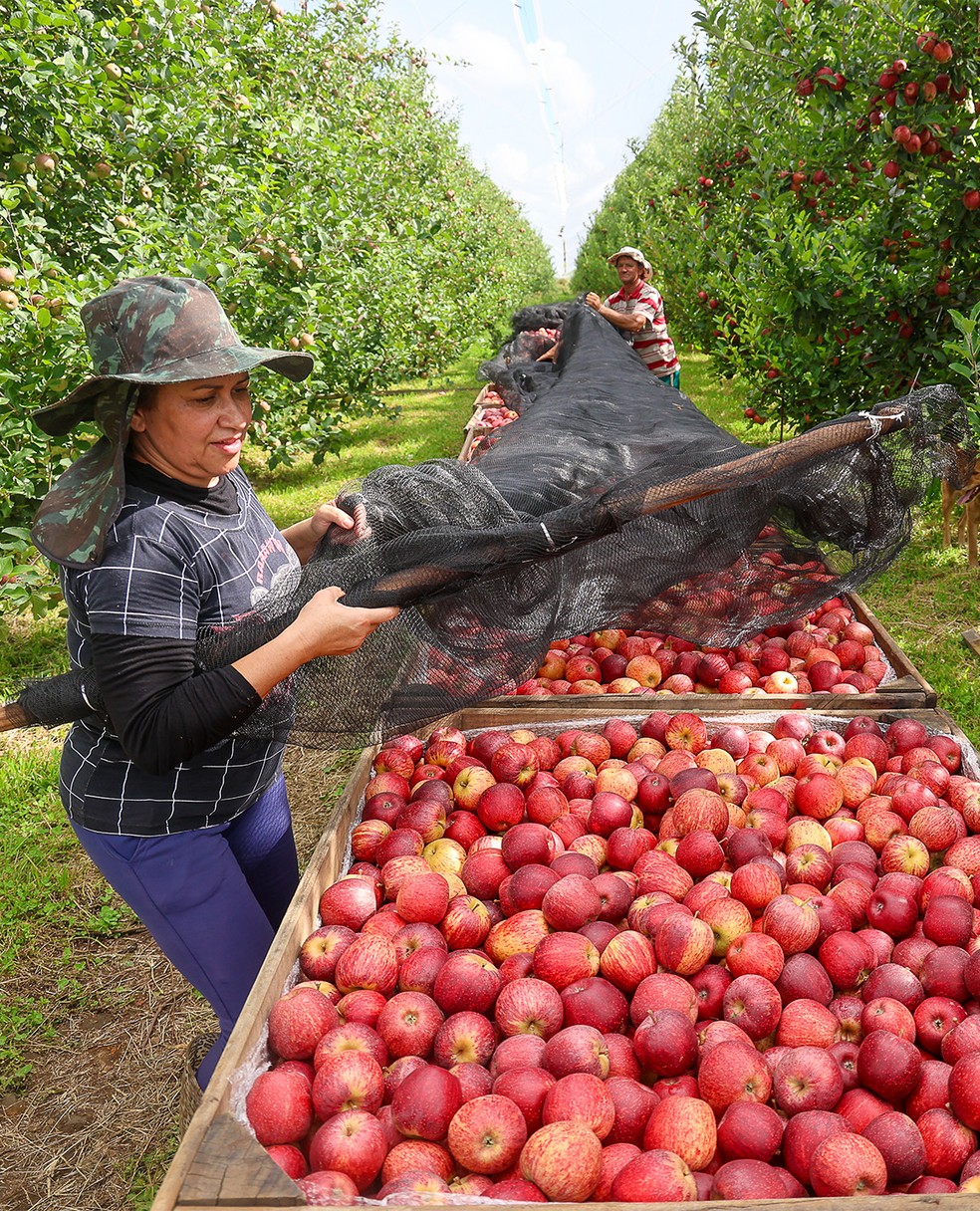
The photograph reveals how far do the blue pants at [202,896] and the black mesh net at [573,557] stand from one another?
301 mm

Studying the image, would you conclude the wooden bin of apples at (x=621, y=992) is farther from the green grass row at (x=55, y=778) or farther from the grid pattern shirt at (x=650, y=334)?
the grid pattern shirt at (x=650, y=334)

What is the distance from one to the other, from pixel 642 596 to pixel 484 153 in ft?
132

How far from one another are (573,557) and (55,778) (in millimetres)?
3178

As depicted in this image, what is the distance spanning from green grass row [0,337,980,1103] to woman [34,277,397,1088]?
133cm

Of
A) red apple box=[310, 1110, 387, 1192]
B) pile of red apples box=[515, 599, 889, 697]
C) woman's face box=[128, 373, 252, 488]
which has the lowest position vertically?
pile of red apples box=[515, 599, 889, 697]

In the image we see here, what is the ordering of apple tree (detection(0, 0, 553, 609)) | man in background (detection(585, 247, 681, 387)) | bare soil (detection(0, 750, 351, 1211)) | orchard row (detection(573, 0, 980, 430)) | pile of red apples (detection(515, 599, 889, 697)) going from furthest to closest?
man in background (detection(585, 247, 681, 387)), orchard row (detection(573, 0, 980, 430)), apple tree (detection(0, 0, 553, 609)), pile of red apples (detection(515, 599, 889, 697)), bare soil (detection(0, 750, 351, 1211))

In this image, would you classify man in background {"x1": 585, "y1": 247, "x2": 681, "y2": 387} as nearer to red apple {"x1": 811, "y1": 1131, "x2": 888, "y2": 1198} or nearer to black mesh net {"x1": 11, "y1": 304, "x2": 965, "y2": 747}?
black mesh net {"x1": 11, "y1": 304, "x2": 965, "y2": 747}

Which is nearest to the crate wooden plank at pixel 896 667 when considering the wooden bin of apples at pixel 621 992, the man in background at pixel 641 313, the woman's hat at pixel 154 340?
the wooden bin of apples at pixel 621 992

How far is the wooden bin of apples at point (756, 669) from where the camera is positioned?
2.87 metres

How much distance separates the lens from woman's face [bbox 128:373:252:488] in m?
1.69

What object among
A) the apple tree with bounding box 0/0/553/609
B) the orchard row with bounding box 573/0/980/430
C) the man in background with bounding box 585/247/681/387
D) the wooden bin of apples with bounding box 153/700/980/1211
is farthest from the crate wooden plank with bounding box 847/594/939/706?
→ the man in background with bounding box 585/247/681/387

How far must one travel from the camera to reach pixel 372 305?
832 centimetres

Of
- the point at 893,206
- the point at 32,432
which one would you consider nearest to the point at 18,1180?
the point at 32,432

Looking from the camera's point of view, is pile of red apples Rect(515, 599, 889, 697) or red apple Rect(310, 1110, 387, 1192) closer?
red apple Rect(310, 1110, 387, 1192)
